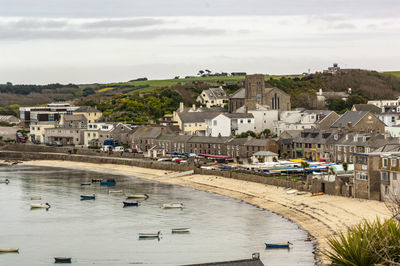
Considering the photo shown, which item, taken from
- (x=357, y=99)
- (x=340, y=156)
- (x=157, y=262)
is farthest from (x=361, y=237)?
(x=357, y=99)

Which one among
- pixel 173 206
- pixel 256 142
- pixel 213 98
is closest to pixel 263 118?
pixel 256 142

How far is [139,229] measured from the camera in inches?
2042

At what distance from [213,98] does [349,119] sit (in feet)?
160

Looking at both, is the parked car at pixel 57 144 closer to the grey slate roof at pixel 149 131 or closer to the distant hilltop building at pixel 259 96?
the grey slate roof at pixel 149 131

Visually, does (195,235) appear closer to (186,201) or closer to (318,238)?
(318,238)

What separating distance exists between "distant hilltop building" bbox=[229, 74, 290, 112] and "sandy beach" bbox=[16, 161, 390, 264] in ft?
118

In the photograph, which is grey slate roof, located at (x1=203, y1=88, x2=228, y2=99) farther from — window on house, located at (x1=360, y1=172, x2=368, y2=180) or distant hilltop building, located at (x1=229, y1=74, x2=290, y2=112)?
window on house, located at (x1=360, y1=172, x2=368, y2=180)

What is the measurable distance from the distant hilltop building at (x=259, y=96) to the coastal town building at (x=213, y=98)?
16516 millimetres

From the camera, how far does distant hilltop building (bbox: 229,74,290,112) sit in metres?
115

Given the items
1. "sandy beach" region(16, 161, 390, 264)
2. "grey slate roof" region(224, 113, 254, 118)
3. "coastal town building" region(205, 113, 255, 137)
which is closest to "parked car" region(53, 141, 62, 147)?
"coastal town building" region(205, 113, 255, 137)

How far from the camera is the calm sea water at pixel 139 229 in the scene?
4347 cm

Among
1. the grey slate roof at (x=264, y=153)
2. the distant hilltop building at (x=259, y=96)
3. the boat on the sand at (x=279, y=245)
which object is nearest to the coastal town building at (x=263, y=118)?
the distant hilltop building at (x=259, y=96)

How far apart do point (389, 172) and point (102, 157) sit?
188ft

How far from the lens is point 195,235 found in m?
49.4
